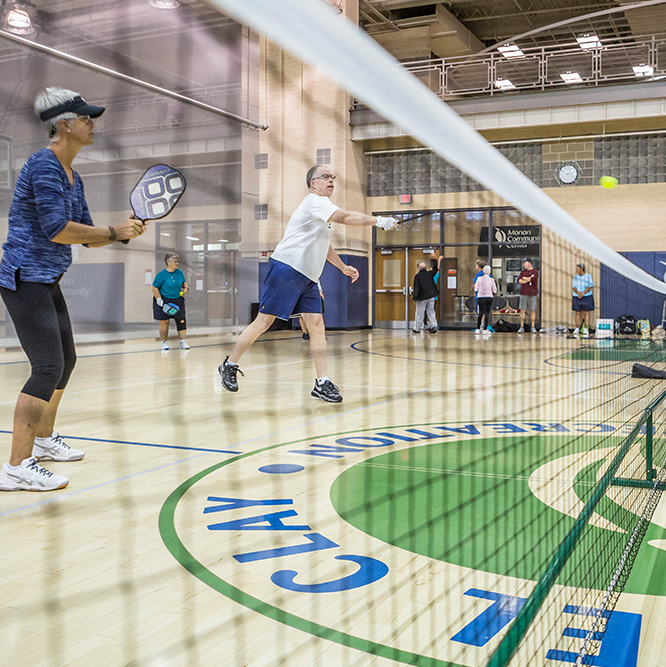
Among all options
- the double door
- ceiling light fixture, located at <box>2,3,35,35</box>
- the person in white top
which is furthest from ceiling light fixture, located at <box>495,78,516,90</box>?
ceiling light fixture, located at <box>2,3,35,35</box>

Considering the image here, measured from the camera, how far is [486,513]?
96.8 inches

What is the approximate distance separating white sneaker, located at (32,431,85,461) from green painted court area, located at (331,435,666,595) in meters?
1.20

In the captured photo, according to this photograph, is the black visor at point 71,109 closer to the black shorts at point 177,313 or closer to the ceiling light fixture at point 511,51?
the black shorts at point 177,313

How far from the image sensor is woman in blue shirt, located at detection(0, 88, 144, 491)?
2670 mm

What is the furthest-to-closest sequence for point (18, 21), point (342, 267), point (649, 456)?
1. point (18, 21)
2. point (342, 267)
3. point (649, 456)

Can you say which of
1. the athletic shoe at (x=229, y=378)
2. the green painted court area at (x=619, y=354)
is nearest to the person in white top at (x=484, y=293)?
the green painted court area at (x=619, y=354)

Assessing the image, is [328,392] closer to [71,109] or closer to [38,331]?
[38,331]

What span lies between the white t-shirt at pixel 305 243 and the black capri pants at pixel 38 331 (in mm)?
2425

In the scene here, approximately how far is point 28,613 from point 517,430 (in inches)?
112

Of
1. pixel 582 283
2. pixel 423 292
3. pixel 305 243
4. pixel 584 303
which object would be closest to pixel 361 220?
pixel 305 243

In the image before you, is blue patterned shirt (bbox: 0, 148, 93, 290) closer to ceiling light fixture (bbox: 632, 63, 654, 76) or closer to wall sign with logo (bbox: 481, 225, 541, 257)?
ceiling light fixture (bbox: 632, 63, 654, 76)

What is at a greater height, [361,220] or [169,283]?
[361,220]

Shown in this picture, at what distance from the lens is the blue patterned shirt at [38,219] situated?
2637mm

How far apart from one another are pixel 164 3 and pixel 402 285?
8.00 meters
